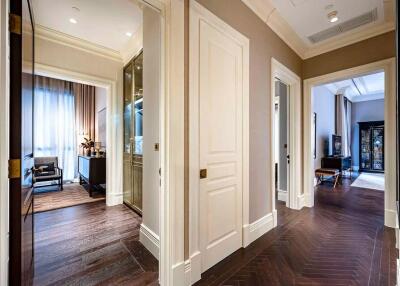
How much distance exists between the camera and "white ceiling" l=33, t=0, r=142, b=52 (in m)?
2.72

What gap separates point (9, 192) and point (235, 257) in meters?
2.07

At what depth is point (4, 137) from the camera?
964 millimetres

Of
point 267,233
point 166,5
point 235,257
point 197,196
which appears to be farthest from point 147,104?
point 267,233

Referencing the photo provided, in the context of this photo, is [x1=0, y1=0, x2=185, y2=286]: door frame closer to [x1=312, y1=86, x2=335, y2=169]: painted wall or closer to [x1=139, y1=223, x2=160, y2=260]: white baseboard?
[x1=139, y1=223, x2=160, y2=260]: white baseboard

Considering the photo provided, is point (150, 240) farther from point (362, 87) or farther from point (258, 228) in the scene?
point (362, 87)

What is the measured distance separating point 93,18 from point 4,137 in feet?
9.50

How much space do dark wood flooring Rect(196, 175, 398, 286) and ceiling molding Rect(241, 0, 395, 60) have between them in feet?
10.0

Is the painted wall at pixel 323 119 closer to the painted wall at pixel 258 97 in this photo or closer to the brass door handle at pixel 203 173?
the painted wall at pixel 258 97

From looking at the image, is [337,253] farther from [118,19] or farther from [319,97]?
[319,97]

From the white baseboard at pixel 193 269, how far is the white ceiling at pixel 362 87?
685 centimetres

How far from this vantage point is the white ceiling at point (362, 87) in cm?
636

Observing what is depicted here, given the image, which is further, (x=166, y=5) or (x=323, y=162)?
(x=323, y=162)

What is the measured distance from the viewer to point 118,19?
3.05 meters

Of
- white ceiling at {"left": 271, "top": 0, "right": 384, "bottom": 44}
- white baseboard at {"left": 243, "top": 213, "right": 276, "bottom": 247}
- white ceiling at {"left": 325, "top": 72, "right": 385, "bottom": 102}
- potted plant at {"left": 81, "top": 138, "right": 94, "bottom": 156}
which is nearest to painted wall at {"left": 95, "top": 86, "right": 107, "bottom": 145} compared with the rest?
potted plant at {"left": 81, "top": 138, "right": 94, "bottom": 156}
